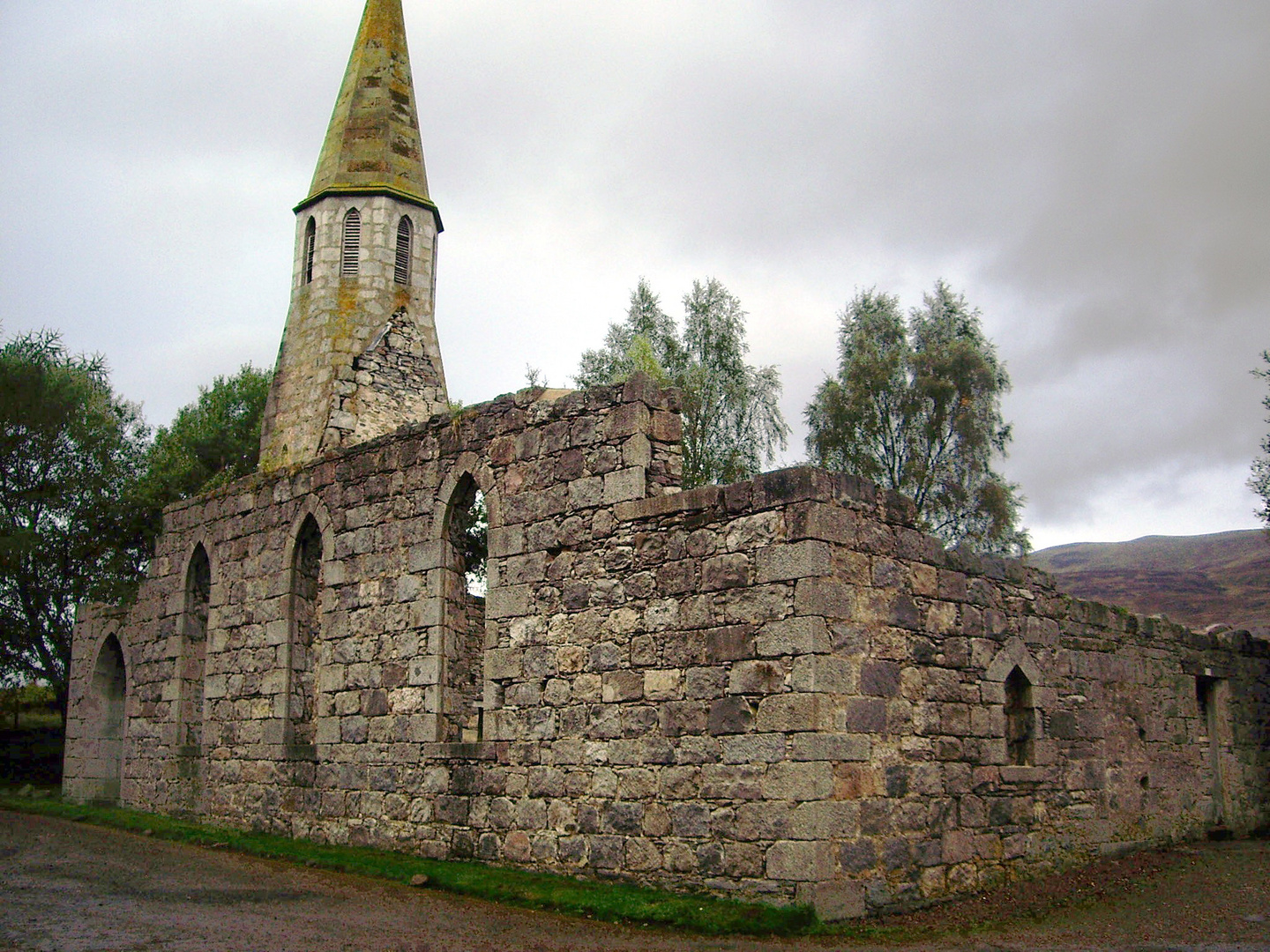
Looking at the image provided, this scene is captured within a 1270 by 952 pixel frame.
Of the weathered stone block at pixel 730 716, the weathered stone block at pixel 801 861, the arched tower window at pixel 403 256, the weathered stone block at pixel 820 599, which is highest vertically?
the arched tower window at pixel 403 256

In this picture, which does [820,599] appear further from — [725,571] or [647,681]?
[647,681]

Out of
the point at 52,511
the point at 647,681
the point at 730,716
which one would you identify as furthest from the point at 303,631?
the point at 52,511

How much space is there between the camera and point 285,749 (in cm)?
1489

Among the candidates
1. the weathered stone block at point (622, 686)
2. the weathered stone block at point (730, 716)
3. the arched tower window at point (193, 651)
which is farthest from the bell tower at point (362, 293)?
the weathered stone block at point (730, 716)

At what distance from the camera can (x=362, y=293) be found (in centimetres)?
2056

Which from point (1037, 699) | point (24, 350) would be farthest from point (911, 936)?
point (24, 350)

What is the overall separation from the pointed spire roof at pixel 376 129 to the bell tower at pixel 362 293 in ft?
0.09

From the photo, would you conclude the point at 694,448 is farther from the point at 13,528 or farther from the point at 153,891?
the point at 153,891

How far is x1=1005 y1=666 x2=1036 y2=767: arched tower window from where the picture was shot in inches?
482

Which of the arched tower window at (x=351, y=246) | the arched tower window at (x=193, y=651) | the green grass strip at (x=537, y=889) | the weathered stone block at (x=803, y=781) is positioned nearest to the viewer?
the green grass strip at (x=537, y=889)

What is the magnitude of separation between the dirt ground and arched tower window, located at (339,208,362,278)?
11.0 metres

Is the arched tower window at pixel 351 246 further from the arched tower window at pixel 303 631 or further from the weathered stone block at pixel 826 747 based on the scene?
the weathered stone block at pixel 826 747

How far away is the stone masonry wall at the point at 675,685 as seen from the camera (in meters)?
9.65

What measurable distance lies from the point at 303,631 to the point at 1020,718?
9.30 metres
